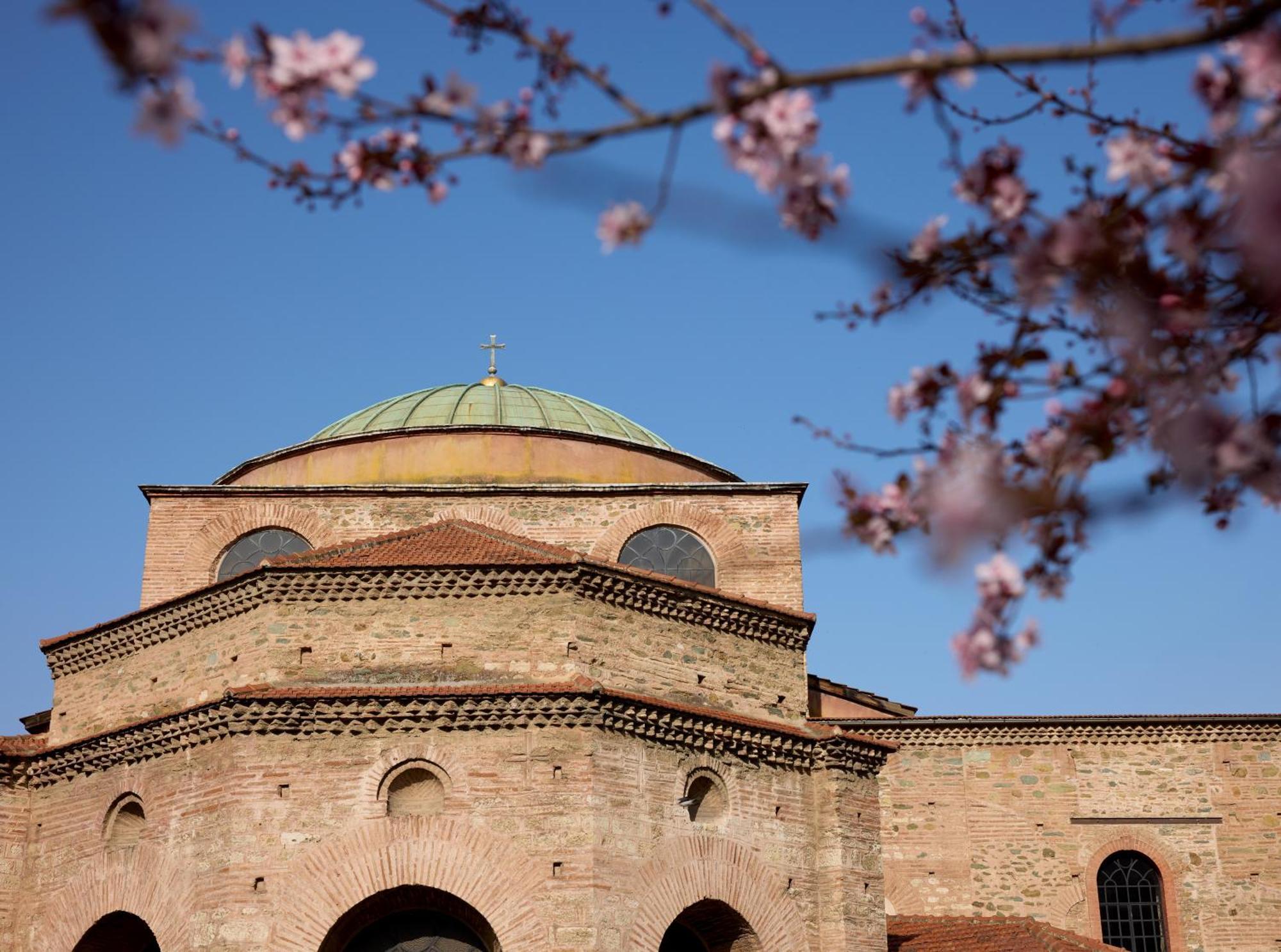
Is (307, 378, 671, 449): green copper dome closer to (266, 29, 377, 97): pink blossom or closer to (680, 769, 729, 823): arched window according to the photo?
(680, 769, 729, 823): arched window

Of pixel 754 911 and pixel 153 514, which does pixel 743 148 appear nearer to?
pixel 754 911

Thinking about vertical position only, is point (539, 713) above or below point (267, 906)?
above

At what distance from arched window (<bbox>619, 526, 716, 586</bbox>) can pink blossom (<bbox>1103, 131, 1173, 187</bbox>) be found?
37.7ft

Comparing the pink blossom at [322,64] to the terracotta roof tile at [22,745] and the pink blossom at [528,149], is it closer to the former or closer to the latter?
the pink blossom at [528,149]

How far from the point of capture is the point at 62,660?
13930 millimetres

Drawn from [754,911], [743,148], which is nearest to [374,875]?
[754,911]

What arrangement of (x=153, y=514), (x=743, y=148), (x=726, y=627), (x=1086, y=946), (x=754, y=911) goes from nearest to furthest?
(x=743, y=148), (x=754, y=911), (x=726, y=627), (x=1086, y=946), (x=153, y=514)

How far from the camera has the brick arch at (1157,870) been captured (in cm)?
1653

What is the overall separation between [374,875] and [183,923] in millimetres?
1581

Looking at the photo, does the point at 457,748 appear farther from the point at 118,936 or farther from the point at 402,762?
the point at 118,936

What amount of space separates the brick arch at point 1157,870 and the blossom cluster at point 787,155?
Result: 14112mm

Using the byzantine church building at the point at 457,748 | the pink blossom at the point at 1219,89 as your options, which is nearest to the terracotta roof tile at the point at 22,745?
the byzantine church building at the point at 457,748

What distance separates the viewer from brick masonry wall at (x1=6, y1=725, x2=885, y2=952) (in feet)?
37.0

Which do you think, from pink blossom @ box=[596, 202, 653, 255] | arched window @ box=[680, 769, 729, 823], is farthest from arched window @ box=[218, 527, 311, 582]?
pink blossom @ box=[596, 202, 653, 255]
